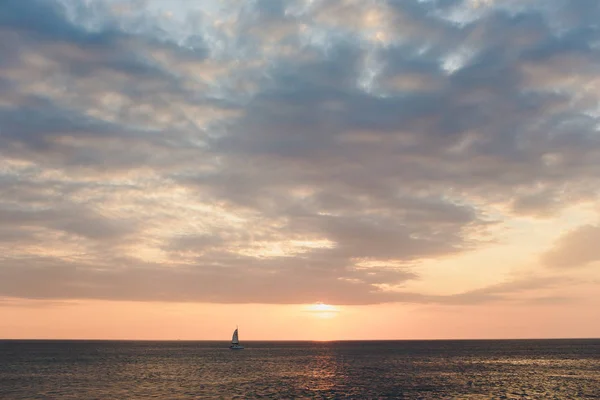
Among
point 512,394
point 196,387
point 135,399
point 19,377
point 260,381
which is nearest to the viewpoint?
point 135,399

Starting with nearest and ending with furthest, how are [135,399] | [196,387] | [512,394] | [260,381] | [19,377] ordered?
[135,399], [512,394], [196,387], [260,381], [19,377]

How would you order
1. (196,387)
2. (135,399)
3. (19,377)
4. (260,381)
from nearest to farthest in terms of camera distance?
(135,399) → (196,387) → (260,381) → (19,377)

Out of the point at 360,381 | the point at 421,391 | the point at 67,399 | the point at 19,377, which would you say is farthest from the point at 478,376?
the point at 19,377

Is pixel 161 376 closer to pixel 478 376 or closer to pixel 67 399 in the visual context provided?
pixel 67 399

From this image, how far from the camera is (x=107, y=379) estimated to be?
110562mm

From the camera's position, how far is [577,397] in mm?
81312

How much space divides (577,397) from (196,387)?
61994mm

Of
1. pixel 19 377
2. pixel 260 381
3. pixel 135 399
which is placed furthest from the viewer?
pixel 19 377

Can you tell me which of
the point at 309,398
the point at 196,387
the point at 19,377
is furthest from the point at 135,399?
the point at 19,377

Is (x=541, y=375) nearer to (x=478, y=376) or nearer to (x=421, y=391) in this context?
(x=478, y=376)

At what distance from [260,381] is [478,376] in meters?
50.4

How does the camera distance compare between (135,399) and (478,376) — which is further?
(478,376)

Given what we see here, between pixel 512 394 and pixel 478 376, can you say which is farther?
pixel 478 376

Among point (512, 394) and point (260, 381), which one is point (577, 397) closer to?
point (512, 394)
